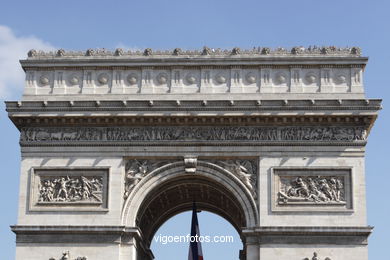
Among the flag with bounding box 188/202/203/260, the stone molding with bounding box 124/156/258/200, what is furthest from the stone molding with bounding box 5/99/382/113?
the flag with bounding box 188/202/203/260

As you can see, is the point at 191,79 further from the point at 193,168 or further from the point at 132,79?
the point at 193,168

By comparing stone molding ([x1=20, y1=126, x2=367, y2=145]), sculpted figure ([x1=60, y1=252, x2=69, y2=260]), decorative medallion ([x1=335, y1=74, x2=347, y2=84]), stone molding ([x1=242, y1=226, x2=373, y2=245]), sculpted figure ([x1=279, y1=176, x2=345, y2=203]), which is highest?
decorative medallion ([x1=335, y1=74, x2=347, y2=84])

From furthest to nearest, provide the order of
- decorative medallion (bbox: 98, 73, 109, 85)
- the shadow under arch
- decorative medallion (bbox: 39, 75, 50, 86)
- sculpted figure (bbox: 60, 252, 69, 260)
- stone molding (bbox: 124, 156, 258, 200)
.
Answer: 1. decorative medallion (bbox: 39, 75, 50, 86)
2. decorative medallion (bbox: 98, 73, 109, 85)
3. stone molding (bbox: 124, 156, 258, 200)
4. the shadow under arch
5. sculpted figure (bbox: 60, 252, 69, 260)

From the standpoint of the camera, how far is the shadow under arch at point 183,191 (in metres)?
40.0

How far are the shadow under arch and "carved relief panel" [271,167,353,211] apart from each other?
122 cm

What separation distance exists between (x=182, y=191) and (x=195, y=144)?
4.12 m

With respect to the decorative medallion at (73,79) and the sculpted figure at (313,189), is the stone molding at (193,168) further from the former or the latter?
the decorative medallion at (73,79)

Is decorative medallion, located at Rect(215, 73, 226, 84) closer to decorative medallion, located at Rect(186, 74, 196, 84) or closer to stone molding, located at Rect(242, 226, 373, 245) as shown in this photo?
decorative medallion, located at Rect(186, 74, 196, 84)

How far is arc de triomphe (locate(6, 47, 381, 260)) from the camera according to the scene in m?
39.4

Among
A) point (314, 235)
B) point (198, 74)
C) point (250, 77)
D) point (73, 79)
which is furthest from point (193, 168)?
point (73, 79)

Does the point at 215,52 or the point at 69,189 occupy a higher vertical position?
the point at 215,52

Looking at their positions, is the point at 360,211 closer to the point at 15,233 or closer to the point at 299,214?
the point at 299,214

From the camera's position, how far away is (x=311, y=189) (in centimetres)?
3972

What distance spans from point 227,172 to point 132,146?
3953mm
